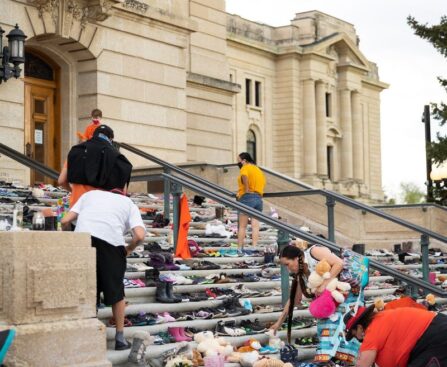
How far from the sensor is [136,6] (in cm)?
2314

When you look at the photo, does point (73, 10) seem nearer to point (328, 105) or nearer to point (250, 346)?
point (250, 346)

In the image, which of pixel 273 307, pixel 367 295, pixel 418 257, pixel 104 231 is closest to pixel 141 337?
pixel 104 231

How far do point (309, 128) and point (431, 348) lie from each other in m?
57.9

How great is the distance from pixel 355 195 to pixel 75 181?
5882cm

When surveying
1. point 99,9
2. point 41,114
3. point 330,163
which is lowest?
point 41,114

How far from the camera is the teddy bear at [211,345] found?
9531 mm

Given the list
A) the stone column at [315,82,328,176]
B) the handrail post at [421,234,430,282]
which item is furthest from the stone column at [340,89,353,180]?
the handrail post at [421,234,430,282]

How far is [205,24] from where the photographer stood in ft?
95.2

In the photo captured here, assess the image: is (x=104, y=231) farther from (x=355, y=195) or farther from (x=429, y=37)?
(x=355, y=195)

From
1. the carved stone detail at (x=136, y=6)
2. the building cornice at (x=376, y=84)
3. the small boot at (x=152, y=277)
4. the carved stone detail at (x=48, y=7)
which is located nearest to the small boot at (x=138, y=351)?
the small boot at (x=152, y=277)

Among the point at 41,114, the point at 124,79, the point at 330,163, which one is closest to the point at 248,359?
the point at 41,114

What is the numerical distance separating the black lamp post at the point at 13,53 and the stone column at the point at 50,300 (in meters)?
10.2

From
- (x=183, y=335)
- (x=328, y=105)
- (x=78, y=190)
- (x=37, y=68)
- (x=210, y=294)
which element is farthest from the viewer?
(x=328, y=105)

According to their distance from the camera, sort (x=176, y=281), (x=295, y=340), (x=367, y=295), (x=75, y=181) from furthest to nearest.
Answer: (x=367, y=295), (x=176, y=281), (x=295, y=340), (x=75, y=181)
